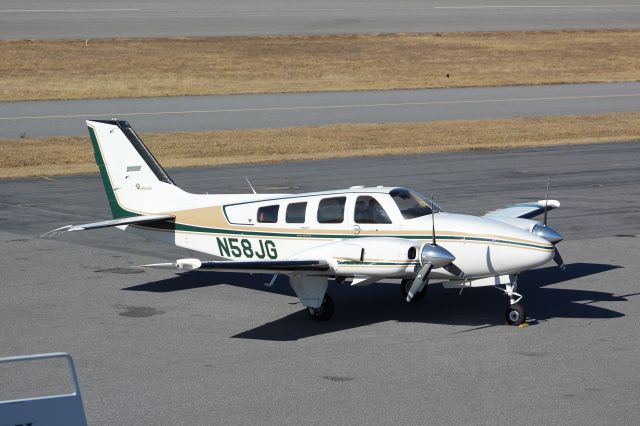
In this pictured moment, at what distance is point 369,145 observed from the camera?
148 ft

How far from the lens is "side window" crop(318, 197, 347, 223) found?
19.6 meters

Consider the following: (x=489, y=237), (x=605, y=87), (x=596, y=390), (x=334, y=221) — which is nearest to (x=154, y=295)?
(x=334, y=221)

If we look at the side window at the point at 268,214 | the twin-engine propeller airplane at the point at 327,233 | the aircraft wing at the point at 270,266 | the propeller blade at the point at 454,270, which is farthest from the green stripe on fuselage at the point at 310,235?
the aircraft wing at the point at 270,266

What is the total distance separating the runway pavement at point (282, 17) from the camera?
72188 millimetres

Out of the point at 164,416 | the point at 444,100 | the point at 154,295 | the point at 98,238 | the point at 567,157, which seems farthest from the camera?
the point at 444,100

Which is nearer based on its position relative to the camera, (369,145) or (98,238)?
(98,238)

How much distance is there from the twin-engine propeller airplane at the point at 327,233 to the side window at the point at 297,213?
0.8 inches

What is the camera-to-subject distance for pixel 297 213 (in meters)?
20.0

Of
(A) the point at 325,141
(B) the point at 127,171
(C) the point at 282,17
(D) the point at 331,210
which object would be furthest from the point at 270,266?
(C) the point at 282,17

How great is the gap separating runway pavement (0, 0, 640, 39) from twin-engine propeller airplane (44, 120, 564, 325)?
49.4m

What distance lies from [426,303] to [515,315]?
2541 mm

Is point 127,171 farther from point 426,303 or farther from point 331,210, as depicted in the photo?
point 426,303

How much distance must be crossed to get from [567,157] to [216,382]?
28811mm

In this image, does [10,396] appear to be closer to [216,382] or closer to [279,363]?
[216,382]
